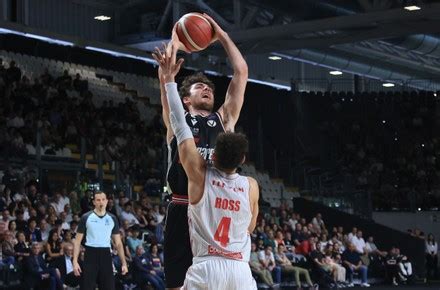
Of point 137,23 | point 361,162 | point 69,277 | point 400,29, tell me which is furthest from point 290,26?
point 361,162

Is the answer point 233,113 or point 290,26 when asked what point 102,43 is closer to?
point 290,26

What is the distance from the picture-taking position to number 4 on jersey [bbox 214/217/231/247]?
488cm

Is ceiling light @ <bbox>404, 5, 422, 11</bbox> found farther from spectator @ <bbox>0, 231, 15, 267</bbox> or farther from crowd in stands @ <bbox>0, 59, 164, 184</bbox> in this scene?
spectator @ <bbox>0, 231, 15, 267</bbox>

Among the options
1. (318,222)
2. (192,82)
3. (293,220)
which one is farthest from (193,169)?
(318,222)

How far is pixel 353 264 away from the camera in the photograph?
23.6m

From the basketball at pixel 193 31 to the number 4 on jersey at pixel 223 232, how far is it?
126cm

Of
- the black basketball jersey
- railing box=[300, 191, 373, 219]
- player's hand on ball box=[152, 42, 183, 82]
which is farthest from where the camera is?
railing box=[300, 191, 373, 219]

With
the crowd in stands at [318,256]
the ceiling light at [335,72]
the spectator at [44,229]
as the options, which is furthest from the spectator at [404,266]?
the spectator at [44,229]

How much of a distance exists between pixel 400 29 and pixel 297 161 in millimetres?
9189

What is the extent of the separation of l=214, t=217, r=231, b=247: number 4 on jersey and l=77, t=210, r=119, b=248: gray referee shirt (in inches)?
274

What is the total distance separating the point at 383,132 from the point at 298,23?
39.8ft

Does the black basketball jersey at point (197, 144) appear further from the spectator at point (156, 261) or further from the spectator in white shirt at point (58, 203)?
the spectator in white shirt at point (58, 203)

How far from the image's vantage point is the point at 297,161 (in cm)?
3045

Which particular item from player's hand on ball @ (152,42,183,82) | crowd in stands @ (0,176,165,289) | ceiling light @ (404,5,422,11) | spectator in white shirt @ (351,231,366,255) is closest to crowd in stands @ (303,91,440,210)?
spectator in white shirt @ (351,231,366,255)
